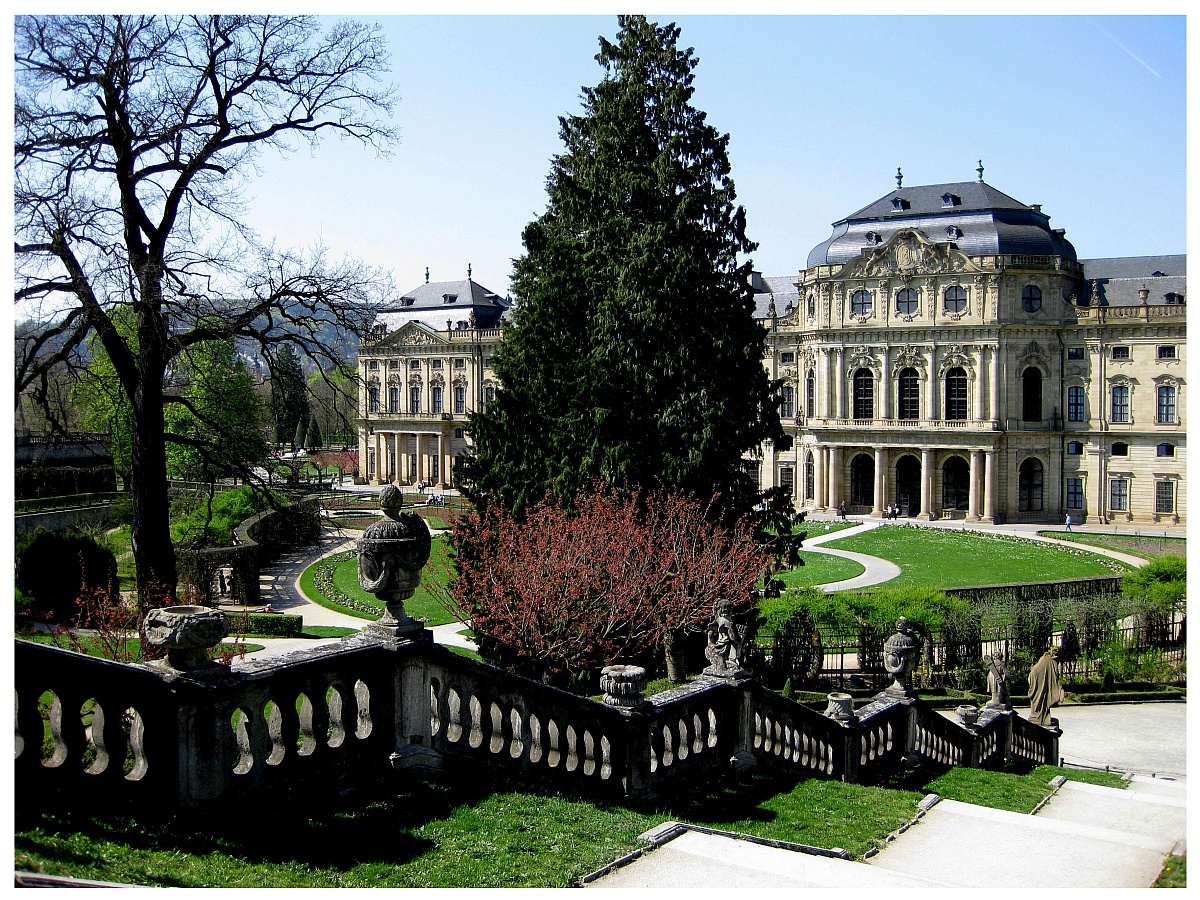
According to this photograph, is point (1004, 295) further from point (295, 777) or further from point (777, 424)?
point (295, 777)

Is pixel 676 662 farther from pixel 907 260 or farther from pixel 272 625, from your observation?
pixel 907 260

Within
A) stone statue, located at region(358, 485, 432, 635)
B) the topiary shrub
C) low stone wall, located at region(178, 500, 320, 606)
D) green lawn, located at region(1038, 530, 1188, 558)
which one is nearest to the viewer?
stone statue, located at region(358, 485, 432, 635)

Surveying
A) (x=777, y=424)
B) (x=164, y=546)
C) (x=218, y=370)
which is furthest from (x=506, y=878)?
(x=218, y=370)

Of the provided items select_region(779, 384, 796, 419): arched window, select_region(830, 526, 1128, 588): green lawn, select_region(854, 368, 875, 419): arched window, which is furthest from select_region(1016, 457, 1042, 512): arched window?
select_region(779, 384, 796, 419): arched window

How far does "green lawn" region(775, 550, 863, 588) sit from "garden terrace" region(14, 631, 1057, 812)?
24.2 m

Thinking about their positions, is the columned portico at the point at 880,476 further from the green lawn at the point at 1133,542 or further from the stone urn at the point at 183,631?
the stone urn at the point at 183,631

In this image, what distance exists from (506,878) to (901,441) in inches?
2136

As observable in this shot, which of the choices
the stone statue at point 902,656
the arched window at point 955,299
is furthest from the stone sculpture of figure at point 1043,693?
the arched window at point 955,299

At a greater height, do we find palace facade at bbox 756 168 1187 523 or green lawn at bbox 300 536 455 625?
palace facade at bbox 756 168 1187 523

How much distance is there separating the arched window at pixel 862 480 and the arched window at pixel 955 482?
13.8ft

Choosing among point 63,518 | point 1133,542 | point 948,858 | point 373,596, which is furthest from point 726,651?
point 1133,542

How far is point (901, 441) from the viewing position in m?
57.9

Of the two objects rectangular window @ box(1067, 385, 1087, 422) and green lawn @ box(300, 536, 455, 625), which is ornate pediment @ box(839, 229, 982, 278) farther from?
green lawn @ box(300, 536, 455, 625)

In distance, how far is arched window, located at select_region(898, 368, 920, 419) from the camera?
58344mm
